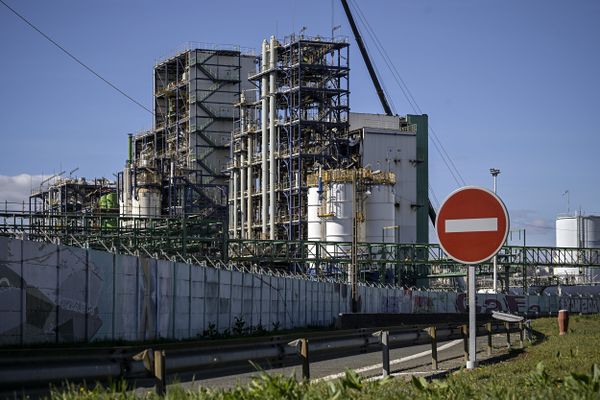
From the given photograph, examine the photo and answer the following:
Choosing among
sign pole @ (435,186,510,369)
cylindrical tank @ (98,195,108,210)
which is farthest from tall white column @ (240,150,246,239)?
sign pole @ (435,186,510,369)

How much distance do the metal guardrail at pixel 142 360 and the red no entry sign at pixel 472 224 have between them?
7.70 ft

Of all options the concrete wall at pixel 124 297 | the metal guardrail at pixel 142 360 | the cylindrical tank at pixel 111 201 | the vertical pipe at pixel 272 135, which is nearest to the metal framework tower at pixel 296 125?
the vertical pipe at pixel 272 135

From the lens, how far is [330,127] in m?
85.2

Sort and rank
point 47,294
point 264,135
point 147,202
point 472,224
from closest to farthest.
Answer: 1. point 472,224
2. point 47,294
3. point 264,135
4. point 147,202

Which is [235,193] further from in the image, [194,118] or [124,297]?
[124,297]

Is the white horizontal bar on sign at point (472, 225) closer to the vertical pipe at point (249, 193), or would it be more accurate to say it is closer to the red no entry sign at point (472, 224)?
the red no entry sign at point (472, 224)

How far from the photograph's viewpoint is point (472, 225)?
10.9 m

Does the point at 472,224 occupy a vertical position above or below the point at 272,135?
below

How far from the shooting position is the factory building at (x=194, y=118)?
93625 mm

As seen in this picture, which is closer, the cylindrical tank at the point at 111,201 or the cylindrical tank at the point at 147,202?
the cylindrical tank at the point at 147,202

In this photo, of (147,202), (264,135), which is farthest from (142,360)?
(147,202)

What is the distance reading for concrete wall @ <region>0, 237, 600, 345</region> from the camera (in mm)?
22938

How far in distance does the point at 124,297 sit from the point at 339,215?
5391 centimetres

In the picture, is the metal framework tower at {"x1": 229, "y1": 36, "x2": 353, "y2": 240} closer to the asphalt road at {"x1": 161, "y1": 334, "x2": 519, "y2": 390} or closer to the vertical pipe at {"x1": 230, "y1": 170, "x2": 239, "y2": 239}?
the vertical pipe at {"x1": 230, "y1": 170, "x2": 239, "y2": 239}
